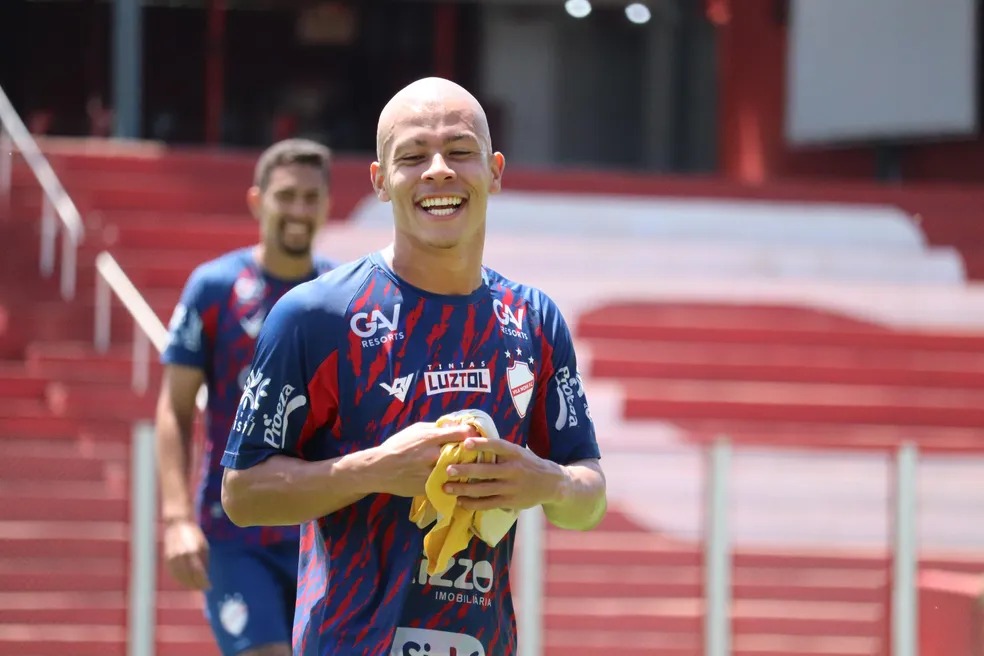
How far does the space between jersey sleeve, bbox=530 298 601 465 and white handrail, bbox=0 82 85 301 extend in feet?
26.9

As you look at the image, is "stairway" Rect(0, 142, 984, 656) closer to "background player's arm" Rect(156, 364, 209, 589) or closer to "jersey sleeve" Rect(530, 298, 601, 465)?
"background player's arm" Rect(156, 364, 209, 589)

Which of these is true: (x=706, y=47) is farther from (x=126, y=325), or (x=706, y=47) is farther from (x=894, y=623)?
(x=894, y=623)

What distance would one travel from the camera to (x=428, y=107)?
2324 millimetres

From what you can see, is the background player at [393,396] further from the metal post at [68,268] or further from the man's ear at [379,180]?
the metal post at [68,268]

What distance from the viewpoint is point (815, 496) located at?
6.28m

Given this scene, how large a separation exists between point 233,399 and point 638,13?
15457 millimetres

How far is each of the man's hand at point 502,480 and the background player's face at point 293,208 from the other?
1.88 metres

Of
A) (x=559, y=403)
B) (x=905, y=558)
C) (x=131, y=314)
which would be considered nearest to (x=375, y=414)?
(x=559, y=403)

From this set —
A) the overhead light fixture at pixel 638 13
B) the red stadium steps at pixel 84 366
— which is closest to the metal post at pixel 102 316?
the red stadium steps at pixel 84 366

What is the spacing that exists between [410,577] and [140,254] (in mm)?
8754

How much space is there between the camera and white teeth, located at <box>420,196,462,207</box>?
91.4 inches

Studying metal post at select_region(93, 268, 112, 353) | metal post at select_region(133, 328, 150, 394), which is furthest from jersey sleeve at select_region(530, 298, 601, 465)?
metal post at select_region(93, 268, 112, 353)

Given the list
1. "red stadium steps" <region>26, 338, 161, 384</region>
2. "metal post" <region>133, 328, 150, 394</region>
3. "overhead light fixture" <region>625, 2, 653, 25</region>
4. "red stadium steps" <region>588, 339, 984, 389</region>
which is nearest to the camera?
"metal post" <region>133, 328, 150, 394</region>

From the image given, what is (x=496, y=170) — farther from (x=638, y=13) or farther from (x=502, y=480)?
(x=638, y=13)
